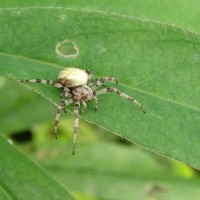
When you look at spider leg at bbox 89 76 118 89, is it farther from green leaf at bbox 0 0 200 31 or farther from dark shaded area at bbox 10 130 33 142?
dark shaded area at bbox 10 130 33 142

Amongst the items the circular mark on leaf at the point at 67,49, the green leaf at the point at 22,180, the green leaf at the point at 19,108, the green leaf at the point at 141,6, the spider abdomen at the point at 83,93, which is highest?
the green leaf at the point at 19,108

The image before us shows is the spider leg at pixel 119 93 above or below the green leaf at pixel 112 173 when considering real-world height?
below

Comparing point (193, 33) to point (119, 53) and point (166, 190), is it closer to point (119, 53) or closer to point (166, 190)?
point (119, 53)

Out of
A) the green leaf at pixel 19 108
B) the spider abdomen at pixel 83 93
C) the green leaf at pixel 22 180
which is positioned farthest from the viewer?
the green leaf at pixel 19 108

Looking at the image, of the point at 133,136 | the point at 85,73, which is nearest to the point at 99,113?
the point at 133,136

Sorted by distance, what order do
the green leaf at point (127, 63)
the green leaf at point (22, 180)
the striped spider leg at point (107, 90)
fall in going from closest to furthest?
1. the green leaf at point (127, 63)
2. the striped spider leg at point (107, 90)
3. the green leaf at point (22, 180)

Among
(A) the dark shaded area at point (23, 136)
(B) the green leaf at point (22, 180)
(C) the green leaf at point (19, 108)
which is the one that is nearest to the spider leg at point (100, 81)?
(B) the green leaf at point (22, 180)

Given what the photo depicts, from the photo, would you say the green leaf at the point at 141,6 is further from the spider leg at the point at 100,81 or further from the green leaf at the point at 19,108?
the green leaf at the point at 19,108
